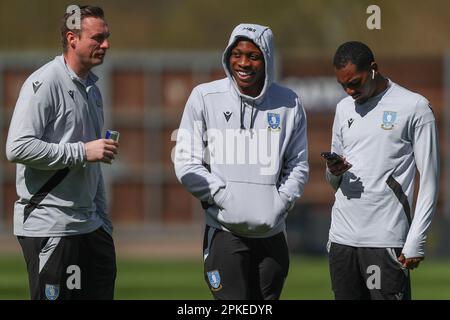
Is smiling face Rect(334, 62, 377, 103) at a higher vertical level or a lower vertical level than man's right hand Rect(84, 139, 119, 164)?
higher

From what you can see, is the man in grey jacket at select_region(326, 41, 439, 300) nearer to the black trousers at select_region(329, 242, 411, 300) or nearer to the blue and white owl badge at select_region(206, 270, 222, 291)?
the black trousers at select_region(329, 242, 411, 300)

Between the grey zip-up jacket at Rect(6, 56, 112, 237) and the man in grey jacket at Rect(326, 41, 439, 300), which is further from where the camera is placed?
the man in grey jacket at Rect(326, 41, 439, 300)

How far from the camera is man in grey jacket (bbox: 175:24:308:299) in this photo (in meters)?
7.68

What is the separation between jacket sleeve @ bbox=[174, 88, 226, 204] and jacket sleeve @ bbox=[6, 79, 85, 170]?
0.64 m

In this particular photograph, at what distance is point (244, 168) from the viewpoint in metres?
7.73

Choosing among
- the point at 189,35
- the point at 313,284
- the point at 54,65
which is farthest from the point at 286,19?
the point at 54,65

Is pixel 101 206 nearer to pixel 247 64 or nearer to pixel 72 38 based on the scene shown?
pixel 72 38

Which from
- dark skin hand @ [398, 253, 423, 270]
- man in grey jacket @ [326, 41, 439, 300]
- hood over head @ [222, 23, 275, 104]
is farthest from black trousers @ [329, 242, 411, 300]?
hood over head @ [222, 23, 275, 104]

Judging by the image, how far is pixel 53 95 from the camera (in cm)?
796

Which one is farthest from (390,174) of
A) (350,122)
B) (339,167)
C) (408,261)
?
(408,261)

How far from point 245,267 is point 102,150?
3.82 ft

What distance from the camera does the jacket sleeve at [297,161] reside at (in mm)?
7834

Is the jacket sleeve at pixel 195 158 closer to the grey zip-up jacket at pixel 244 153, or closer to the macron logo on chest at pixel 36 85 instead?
the grey zip-up jacket at pixel 244 153
